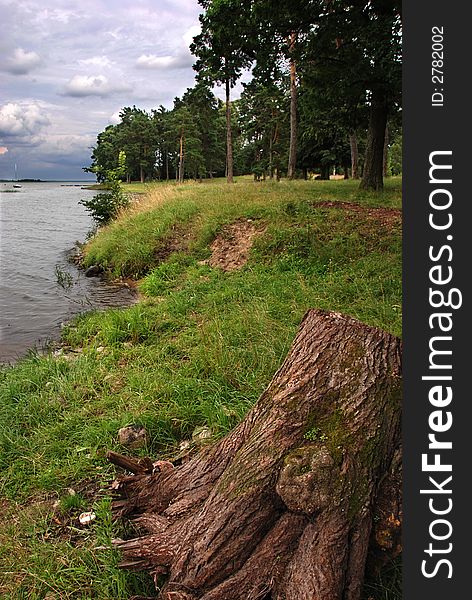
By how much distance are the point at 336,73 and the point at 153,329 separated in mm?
10664

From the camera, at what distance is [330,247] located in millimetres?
8422

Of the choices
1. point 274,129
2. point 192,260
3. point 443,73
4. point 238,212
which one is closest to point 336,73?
point 238,212

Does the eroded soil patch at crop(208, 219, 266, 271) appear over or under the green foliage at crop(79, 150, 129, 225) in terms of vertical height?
under

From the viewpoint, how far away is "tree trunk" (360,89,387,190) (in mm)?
14531

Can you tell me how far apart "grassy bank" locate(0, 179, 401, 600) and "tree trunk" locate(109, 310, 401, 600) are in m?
0.54

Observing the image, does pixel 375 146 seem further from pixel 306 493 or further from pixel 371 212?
pixel 306 493

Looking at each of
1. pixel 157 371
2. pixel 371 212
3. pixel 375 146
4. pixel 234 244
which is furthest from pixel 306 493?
pixel 375 146

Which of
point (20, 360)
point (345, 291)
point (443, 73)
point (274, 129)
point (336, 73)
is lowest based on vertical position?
point (20, 360)

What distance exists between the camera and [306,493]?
6.28 ft

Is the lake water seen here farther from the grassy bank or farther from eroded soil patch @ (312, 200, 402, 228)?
eroded soil patch @ (312, 200, 402, 228)

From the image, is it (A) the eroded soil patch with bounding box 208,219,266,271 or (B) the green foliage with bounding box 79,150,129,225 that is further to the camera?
(B) the green foliage with bounding box 79,150,129,225

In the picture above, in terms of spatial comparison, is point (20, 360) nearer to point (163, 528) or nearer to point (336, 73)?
point (163, 528)

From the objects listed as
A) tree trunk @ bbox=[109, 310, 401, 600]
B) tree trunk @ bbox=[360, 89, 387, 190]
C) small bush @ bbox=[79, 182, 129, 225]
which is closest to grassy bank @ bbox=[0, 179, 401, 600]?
tree trunk @ bbox=[109, 310, 401, 600]

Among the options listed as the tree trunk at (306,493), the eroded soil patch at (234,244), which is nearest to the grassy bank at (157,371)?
the eroded soil patch at (234,244)
